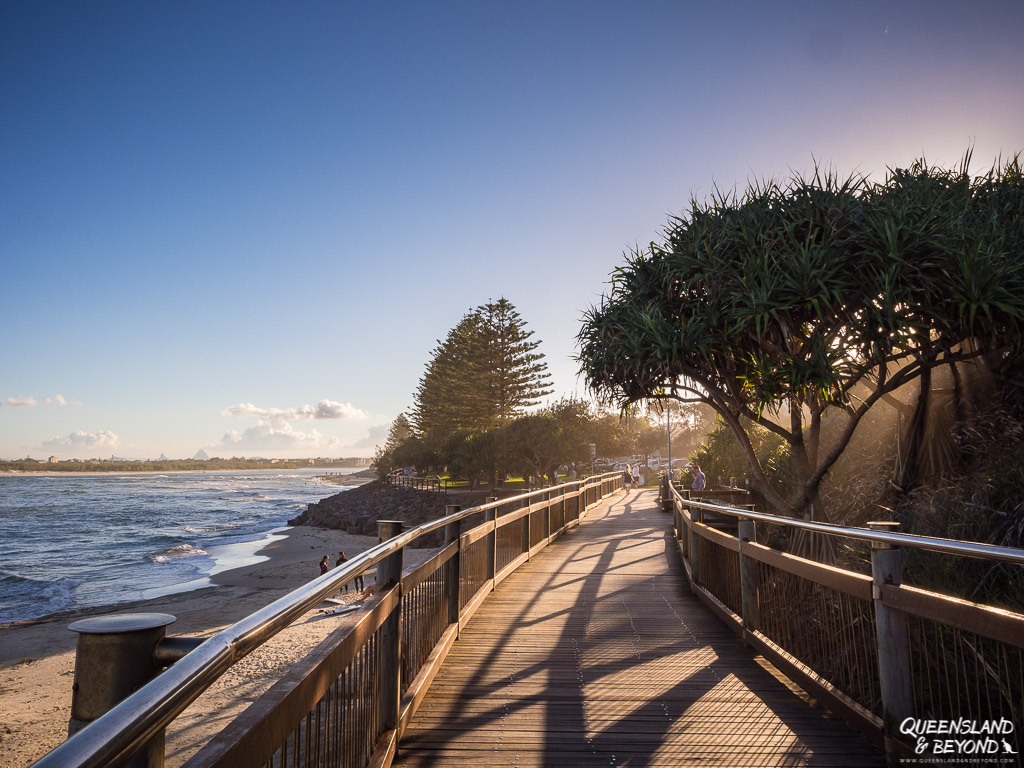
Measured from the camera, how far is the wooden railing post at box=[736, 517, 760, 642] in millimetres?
5551

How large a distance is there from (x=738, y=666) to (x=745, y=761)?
174 centimetres

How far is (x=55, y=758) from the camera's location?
86 cm

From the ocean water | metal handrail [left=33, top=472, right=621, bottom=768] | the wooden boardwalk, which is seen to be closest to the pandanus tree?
the wooden boardwalk

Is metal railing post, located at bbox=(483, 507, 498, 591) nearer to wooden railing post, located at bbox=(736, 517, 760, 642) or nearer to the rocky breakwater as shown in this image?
wooden railing post, located at bbox=(736, 517, 760, 642)

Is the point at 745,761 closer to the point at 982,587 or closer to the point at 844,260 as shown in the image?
the point at 982,587

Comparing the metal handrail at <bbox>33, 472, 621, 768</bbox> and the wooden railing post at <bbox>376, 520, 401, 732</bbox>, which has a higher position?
the metal handrail at <bbox>33, 472, 621, 768</bbox>

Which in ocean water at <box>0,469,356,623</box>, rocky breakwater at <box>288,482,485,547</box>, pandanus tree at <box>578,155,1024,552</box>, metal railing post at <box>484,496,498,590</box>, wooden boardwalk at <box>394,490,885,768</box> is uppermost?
pandanus tree at <box>578,155,1024,552</box>

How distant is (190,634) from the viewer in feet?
27.6

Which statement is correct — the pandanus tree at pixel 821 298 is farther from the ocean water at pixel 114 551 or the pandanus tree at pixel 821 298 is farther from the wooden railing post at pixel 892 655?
the ocean water at pixel 114 551

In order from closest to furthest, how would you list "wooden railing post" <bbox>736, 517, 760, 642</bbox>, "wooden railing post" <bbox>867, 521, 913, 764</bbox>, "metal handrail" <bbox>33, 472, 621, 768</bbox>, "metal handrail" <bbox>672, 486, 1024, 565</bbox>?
"metal handrail" <bbox>33, 472, 621, 768</bbox> < "metal handrail" <bbox>672, 486, 1024, 565</bbox> < "wooden railing post" <bbox>867, 521, 913, 764</bbox> < "wooden railing post" <bbox>736, 517, 760, 642</bbox>

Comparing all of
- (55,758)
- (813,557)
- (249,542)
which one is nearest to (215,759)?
(55,758)

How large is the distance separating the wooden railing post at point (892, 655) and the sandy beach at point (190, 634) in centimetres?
280

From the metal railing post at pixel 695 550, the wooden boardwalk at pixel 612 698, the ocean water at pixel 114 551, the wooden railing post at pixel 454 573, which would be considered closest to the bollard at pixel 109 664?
the wooden boardwalk at pixel 612 698

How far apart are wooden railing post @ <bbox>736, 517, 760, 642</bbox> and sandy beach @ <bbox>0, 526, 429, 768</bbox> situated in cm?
368
